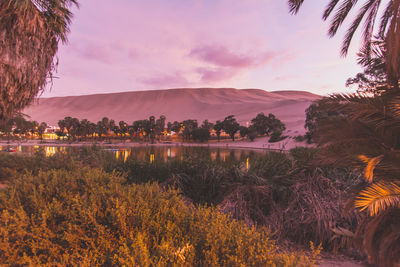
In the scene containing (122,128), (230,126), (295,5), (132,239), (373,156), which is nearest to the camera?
(132,239)

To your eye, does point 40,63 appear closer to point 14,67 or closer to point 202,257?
point 14,67

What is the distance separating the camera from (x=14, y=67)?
7809mm

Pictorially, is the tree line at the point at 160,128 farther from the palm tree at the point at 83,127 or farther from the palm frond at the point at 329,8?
the palm frond at the point at 329,8

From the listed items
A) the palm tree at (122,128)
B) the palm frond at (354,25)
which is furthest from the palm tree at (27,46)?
the palm tree at (122,128)

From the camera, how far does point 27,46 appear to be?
803 cm

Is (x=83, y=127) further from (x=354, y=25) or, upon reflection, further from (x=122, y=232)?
(x=122, y=232)

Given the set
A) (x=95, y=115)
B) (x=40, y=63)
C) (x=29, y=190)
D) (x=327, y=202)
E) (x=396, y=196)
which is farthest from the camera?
(x=95, y=115)

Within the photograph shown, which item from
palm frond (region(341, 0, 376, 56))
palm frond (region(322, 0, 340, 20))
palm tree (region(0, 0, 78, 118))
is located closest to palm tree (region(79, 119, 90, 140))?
palm tree (region(0, 0, 78, 118))

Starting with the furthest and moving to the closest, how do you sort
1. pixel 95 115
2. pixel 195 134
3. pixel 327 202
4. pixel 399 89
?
pixel 95 115 < pixel 195 134 < pixel 327 202 < pixel 399 89

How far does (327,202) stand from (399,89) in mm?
Result: 2483

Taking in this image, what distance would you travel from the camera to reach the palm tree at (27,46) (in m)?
7.54

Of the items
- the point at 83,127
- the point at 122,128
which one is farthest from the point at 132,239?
the point at 122,128

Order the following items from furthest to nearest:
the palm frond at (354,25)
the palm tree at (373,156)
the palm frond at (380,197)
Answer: the palm frond at (354,25), the palm tree at (373,156), the palm frond at (380,197)

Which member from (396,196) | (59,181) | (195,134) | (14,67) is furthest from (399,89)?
(195,134)
